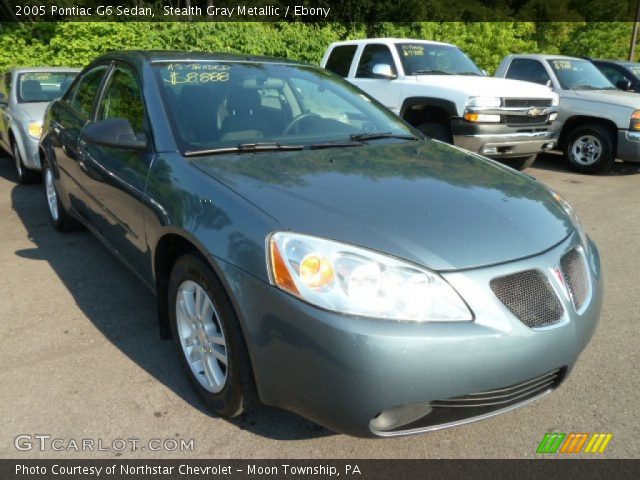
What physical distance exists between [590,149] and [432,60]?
2.74 meters

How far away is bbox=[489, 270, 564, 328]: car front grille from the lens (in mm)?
→ 1997

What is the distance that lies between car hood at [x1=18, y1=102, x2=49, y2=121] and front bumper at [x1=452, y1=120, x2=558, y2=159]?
5079 millimetres

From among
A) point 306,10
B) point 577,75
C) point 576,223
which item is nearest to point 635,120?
point 577,75

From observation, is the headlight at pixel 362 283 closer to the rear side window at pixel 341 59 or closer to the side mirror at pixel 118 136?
the side mirror at pixel 118 136

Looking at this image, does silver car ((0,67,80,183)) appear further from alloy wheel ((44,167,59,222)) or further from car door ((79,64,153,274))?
car door ((79,64,153,274))

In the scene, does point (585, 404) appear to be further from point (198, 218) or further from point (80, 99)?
point (80, 99)

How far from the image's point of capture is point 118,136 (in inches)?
113

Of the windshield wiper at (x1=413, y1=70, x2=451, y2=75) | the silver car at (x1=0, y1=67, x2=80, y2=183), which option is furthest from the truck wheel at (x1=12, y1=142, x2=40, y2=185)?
the windshield wiper at (x1=413, y1=70, x2=451, y2=75)

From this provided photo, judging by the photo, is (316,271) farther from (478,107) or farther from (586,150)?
(586,150)

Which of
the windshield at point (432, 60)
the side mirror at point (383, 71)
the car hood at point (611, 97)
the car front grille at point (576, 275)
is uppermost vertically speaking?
the windshield at point (432, 60)

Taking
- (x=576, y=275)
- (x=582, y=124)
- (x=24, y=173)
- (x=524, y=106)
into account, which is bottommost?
(x=24, y=173)

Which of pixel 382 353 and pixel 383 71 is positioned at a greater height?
pixel 383 71

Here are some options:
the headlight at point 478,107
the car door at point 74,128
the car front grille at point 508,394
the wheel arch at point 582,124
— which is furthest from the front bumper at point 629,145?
the car door at point 74,128

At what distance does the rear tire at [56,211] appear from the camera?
15.8 ft
